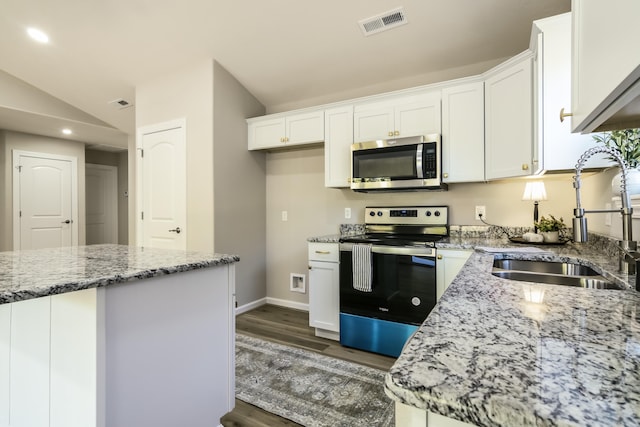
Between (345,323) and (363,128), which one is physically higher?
(363,128)

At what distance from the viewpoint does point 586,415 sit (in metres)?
0.36

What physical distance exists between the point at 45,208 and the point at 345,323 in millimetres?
5695

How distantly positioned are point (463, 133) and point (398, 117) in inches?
21.5

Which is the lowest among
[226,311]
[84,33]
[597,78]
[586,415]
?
[226,311]

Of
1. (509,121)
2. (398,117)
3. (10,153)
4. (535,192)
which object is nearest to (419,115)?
(398,117)

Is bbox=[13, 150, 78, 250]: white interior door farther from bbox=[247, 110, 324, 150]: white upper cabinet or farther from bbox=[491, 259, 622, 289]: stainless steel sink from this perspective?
bbox=[491, 259, 622, 289]: stainless steel sink

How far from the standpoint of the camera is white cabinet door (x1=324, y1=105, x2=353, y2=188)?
3.01 meters

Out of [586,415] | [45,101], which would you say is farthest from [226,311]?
[45,101]

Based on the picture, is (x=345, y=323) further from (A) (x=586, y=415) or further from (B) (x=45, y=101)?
(B) (x=45, y=101)

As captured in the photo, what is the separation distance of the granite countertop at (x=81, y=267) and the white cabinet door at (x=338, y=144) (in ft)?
5.50

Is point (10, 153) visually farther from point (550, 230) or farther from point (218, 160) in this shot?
point (550, 230)

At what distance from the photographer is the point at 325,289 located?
2.83 metres

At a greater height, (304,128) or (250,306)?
(304,128)

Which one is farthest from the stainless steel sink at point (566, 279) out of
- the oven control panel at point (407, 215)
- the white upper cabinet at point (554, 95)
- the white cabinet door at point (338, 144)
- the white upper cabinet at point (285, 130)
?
the white upper cabinet at point (285, 130)
